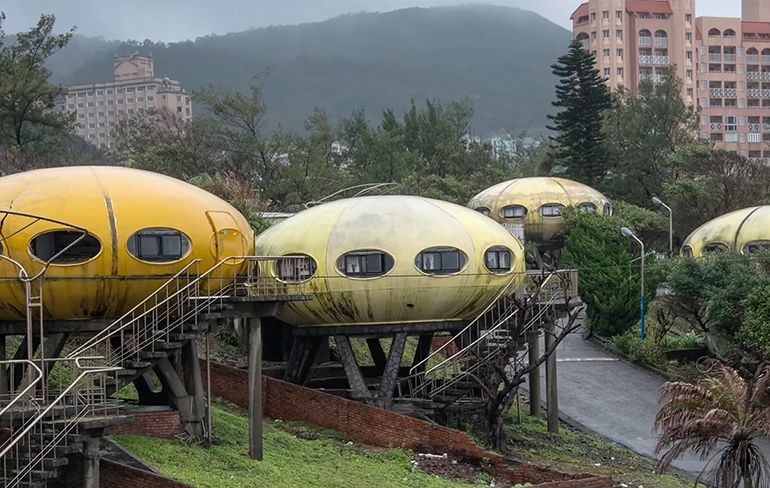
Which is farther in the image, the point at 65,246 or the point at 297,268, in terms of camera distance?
the point at 297,268

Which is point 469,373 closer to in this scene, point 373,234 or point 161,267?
point 373,234

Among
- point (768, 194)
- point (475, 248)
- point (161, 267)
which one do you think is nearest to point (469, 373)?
point (475, 248)

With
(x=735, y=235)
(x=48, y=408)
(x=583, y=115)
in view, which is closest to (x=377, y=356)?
(x=48, y=408)

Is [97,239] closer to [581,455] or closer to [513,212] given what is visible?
[581,455]

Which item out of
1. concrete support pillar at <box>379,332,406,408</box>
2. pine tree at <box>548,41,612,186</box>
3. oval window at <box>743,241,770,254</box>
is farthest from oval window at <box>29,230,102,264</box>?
pine tree at <box>548,41,612,186</box>

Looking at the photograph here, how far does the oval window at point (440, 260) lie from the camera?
105ft

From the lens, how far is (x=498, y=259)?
3303 cm

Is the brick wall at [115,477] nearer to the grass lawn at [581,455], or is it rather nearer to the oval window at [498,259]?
the grass lawn at [581,455]

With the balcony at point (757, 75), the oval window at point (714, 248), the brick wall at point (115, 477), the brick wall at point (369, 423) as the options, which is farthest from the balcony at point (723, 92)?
the brick wall at point (115, 477)

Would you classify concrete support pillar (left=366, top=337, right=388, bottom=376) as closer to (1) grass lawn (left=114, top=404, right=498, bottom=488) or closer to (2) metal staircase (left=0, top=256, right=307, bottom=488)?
(1) grass lawn (left=114, top=404, right=498, bottom=488)

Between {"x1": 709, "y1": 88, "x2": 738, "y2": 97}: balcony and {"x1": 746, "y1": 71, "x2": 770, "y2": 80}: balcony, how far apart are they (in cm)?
225

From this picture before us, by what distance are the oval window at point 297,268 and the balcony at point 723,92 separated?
123004 millimetres

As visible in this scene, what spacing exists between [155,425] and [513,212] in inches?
1377

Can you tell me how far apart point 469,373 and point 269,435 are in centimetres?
589
